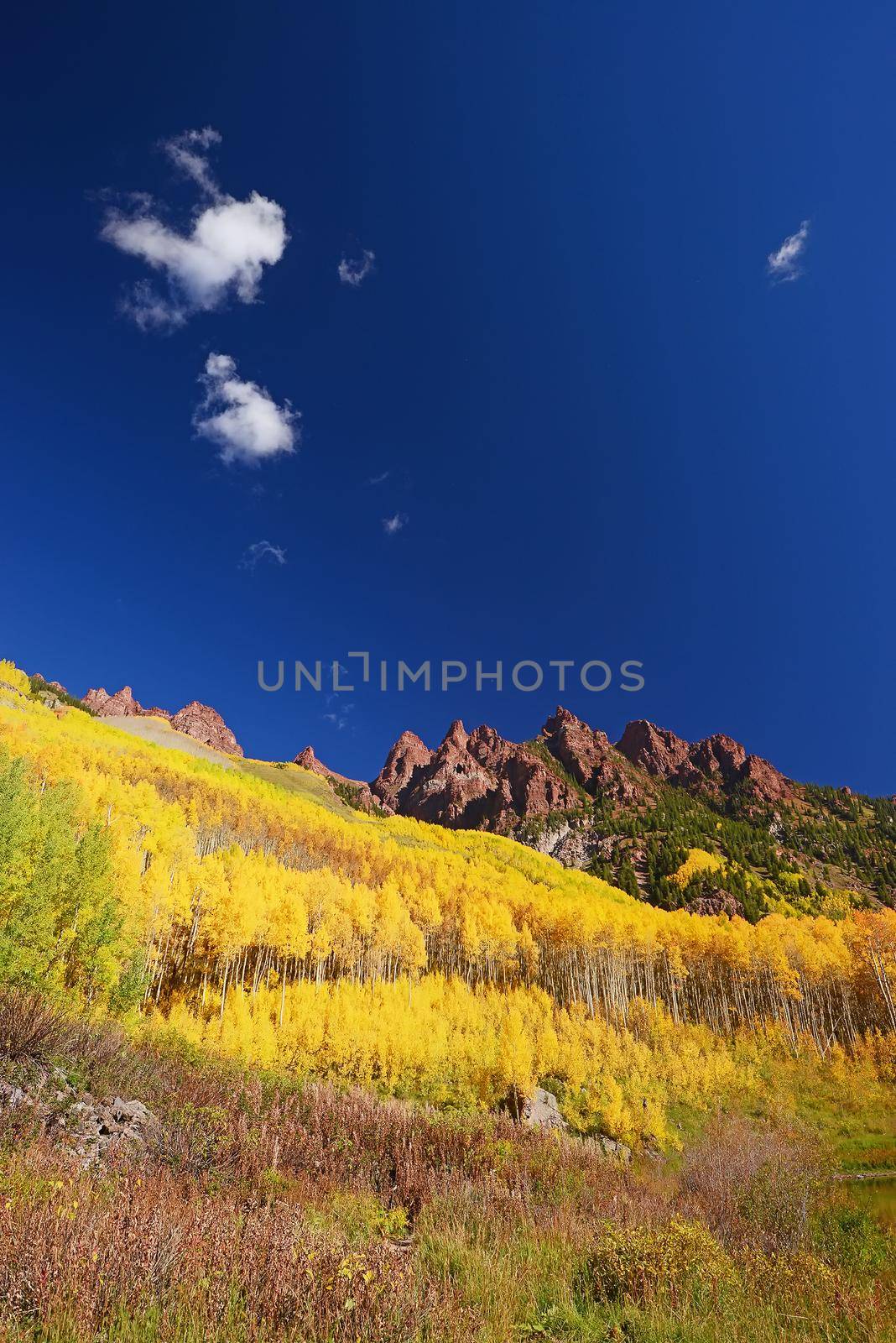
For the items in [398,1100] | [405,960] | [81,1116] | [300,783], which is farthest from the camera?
[300,783]

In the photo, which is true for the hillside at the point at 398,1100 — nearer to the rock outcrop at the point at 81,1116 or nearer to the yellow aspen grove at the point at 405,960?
the rock outcrop at the point at 81,1116

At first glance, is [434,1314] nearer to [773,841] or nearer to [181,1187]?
[181,1187]

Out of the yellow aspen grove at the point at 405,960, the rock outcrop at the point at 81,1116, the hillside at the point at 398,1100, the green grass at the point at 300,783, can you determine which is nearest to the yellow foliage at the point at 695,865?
the yellow aspen grove at the point at 405,960

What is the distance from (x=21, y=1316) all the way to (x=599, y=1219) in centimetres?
1006

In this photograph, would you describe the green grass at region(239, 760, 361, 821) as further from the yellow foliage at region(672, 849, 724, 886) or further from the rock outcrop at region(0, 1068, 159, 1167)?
the rock outcrop at region(0, 1068, 159, 1167)

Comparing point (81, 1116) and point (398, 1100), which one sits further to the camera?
point (398, 1100)

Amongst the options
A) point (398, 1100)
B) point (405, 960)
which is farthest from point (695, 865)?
point (398, 1100)

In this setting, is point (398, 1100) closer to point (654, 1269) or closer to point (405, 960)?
point (654, 1269)

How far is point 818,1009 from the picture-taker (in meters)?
65.8

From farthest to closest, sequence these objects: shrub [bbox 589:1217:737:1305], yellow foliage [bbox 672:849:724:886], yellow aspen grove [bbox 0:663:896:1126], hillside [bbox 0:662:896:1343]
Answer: yellow foliage [bbox 672:849:724:886] → yellow aspen grove [bbox 0:663:896:1126] → shrub [bbox 589:1217:737:1305] → hillside [bbox 0:662:896:1343]

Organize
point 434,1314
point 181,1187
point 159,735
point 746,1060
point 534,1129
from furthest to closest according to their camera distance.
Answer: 1. point 159,735
2. point 746,1060
3. point 534,1129
4. point 181,1187
5. point 434,1314

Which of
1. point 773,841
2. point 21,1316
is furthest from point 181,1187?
point 773,841

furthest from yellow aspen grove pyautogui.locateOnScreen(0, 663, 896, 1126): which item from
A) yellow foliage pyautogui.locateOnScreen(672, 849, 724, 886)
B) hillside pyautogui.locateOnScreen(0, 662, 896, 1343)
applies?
yellow foliage pyautogui.locateOnScreen(672, 849, 724, 886)

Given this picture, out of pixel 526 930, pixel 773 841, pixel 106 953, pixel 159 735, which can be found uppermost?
pixel 159 735
